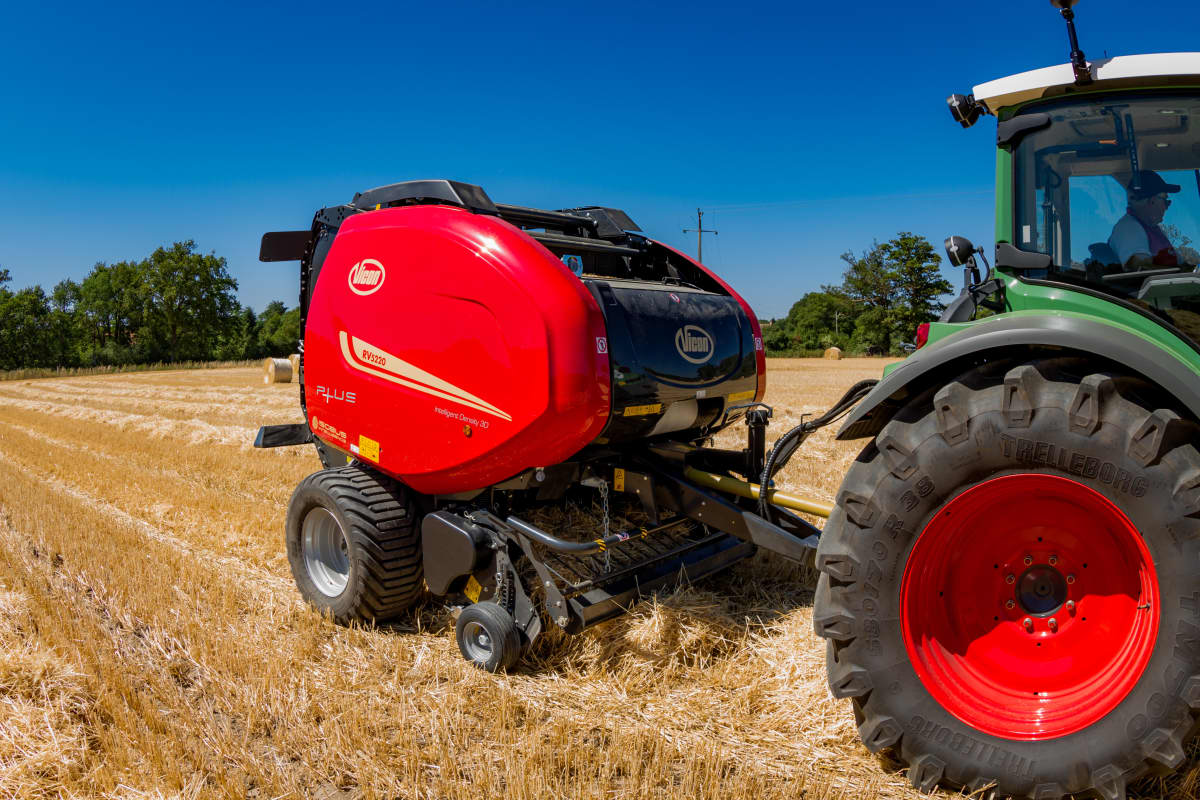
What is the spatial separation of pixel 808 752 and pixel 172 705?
8.20 ft

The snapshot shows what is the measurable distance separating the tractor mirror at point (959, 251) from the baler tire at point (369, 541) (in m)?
2.87

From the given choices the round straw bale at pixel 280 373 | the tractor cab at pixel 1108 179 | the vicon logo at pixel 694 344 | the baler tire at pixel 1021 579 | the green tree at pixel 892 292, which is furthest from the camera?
the green tree at pixel 892 292

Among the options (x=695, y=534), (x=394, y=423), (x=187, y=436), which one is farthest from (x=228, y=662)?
(x=187, y=436)

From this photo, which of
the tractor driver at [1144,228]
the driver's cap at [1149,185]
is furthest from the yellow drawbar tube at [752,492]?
the driver's cap at [1149,185]

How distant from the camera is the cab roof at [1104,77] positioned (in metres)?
2.23

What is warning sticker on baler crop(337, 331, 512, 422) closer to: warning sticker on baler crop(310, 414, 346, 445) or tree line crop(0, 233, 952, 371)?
warning sticker on baler crop(310, 414, 346, 445)

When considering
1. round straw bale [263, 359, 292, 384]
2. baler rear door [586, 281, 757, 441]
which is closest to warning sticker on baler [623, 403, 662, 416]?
baler rear door [586, 281, 757, 441]

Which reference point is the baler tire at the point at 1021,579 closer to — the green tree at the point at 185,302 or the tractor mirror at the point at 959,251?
the tractor mirror at the point at 959,251

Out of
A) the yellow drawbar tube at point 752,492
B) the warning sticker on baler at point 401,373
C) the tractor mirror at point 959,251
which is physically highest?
the tractor mirror at point 959,251

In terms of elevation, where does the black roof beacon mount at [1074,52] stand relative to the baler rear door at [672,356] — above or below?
above

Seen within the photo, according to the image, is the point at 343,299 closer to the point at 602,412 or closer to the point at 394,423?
the point at 394,423

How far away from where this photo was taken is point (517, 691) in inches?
129

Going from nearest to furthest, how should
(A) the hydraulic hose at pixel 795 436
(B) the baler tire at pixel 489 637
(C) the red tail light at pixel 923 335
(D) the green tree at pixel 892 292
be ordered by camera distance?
(C) the red tail light at pixel 923 335 → (A) the hydraulic hose at pixel 795 436 → (B) the baler tire at pixel 489 637 → (D) the green tree at pixel 892 292

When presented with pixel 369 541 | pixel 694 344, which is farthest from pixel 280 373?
pixel 694 344
